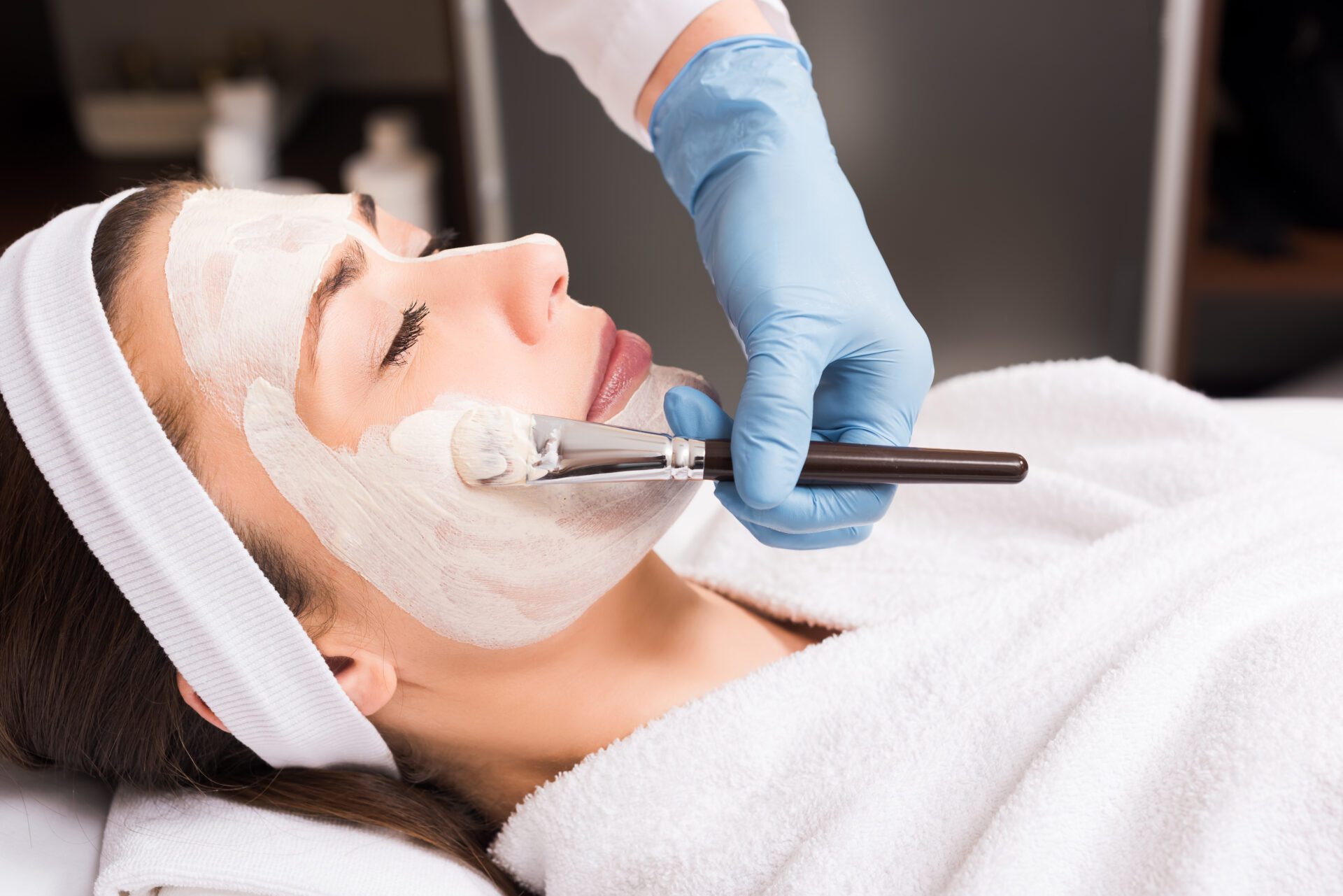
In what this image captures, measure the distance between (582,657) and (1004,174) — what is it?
49.0 inches

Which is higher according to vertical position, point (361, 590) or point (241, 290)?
point (241, 290)

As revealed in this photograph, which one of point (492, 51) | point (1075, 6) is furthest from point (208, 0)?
point (1075, 6)

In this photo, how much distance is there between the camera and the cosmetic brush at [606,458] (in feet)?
2.38

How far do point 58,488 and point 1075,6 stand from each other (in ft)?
5.22

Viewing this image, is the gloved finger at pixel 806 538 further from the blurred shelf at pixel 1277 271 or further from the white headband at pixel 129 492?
the blurred shelf at pixel 1277 271

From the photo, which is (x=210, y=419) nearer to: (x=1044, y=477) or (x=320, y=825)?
(x=320, y=825)

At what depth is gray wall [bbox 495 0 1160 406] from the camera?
1.74m

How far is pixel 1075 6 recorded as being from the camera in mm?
1739

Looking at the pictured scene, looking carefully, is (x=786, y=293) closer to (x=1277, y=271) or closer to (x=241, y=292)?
(x=241, y=292)

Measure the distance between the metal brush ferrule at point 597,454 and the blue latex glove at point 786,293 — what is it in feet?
0.20

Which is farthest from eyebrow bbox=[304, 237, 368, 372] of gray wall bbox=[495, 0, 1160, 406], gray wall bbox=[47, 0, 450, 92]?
gray wall bbox=[47, 0, 450, 92]

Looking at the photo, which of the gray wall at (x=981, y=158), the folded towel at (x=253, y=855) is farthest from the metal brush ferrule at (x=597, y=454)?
the gray wall at (x=981, y=158)

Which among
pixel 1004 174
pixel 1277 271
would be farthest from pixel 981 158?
pixel 1277 271

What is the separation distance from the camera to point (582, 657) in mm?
871
